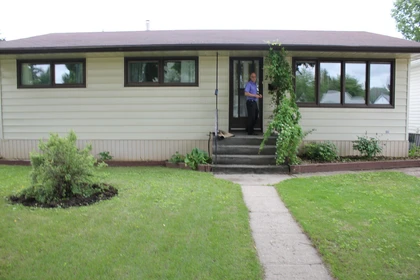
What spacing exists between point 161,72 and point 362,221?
672 centimetres

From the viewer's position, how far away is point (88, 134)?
9.63 metres

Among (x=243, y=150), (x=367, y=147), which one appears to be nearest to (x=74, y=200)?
(x=243, y=150)

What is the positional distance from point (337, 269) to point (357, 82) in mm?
7680

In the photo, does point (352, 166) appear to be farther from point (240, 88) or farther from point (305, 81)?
point (240, 88)

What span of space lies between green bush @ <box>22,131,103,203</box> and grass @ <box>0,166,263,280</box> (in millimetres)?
447

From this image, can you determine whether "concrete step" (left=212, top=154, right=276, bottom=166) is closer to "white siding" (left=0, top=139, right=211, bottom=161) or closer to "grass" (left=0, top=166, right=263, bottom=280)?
"white siding" (left=0, top=139, right=211, bottom=161)

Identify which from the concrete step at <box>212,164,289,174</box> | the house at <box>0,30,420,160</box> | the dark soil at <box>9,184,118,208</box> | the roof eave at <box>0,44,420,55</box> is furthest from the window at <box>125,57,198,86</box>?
the dark soil at <box>9,184,118,208</box>

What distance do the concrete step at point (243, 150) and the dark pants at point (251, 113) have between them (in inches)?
27.5

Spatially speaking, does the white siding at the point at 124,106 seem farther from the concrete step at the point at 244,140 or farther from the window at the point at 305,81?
the window at the point at 305,81

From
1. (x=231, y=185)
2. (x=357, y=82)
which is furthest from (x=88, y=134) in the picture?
(x=357, y=82)

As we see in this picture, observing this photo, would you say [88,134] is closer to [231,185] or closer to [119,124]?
[119,124]

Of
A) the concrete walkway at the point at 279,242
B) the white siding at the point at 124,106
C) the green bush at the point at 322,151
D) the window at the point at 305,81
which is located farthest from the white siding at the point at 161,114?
the concrete walkway at the point at 279,242

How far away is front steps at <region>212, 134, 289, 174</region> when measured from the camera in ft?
26.4

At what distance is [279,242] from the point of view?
390 cm
